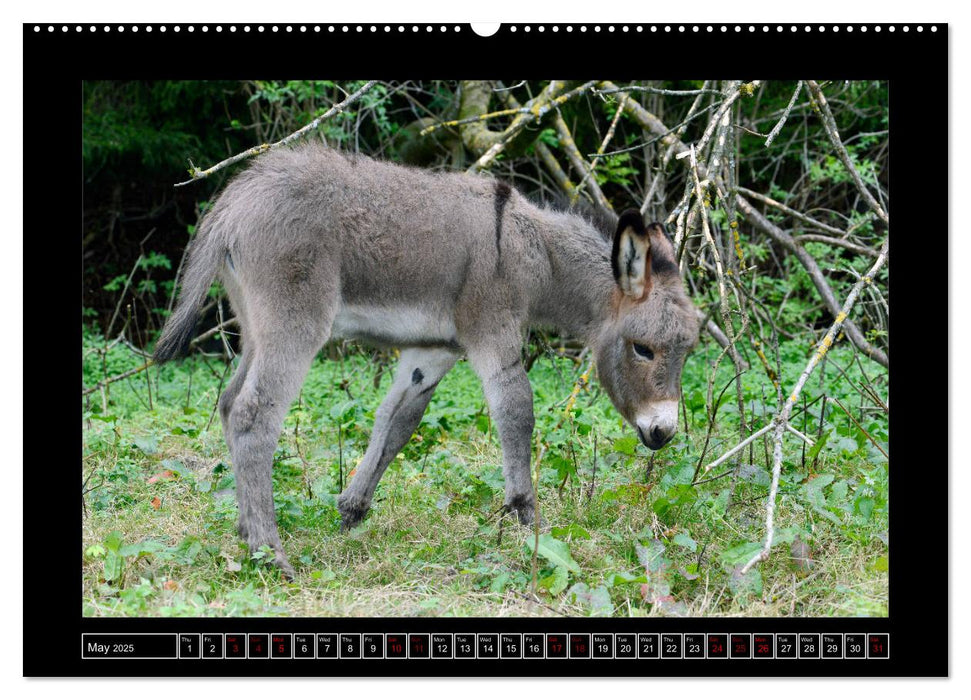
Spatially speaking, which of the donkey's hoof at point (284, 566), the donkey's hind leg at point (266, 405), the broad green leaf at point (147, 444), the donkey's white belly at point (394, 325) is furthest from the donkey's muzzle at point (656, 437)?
the broad green leaf at point (147, 444)

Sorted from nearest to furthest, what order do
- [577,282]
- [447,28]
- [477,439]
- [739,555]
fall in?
[447,28] < [739,555] < [577,282] < [477,439]

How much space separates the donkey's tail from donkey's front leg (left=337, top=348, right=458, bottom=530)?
1.13 meters

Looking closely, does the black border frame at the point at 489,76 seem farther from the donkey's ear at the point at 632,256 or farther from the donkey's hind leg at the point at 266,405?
the donkey's ear at the point at 632,256

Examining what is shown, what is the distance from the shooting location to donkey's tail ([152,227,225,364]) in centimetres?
455

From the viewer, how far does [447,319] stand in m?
4.77

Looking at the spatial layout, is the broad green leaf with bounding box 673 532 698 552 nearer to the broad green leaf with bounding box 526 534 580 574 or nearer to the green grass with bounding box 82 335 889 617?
the green grass with bounding box 82 335 889 617

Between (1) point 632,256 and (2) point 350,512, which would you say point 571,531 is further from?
(1) point 632,256

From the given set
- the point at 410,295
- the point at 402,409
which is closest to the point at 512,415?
the point at 402,409

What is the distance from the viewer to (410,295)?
4633 millimetres

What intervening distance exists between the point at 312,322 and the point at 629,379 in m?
1.70

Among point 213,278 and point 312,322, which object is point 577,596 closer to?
point 312,322

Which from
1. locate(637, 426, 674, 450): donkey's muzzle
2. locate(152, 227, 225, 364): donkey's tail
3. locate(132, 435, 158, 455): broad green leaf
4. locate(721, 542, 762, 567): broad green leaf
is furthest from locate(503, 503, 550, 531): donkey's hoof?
locate(132, 435, 158, 455): broad green leaf

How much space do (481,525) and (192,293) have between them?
1840mm

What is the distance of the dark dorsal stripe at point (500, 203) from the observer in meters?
4.86
